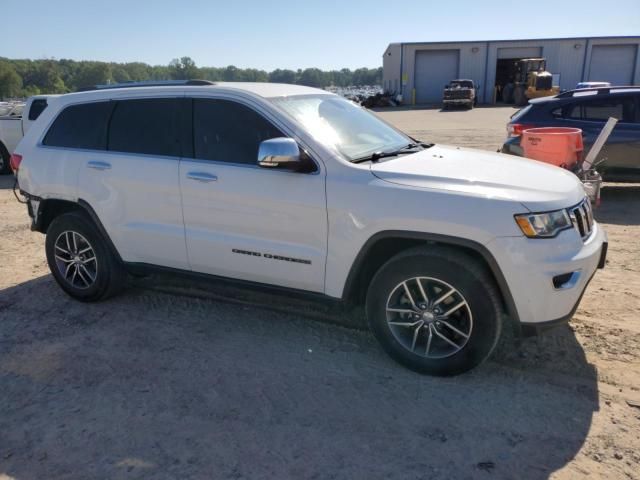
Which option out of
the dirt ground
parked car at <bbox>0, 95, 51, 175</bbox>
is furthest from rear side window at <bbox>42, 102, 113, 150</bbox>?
parked car at <bbox>0, 95, 51, 175</bbox>

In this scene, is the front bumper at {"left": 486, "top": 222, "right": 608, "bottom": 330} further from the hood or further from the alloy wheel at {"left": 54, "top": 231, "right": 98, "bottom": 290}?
the alloy wheel at {"left": 54, "top": 231, "right": 98, "bottom": 290}

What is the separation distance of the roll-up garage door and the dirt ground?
143 feet

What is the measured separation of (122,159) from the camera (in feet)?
14.4

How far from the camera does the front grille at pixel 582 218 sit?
130 inches

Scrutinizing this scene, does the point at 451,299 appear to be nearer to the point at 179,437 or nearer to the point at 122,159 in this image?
the point at 179,437

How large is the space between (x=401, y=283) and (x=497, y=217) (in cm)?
73

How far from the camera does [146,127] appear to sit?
4387 mm

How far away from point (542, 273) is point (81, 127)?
3.90 meters

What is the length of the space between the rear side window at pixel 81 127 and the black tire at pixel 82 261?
2.06ft

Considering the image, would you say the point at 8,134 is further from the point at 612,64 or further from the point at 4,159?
the point at 612,64

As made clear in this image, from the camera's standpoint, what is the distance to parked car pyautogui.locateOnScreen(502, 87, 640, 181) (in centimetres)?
805

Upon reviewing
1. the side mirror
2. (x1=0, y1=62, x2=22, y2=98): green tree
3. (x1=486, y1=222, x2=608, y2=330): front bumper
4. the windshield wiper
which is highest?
(x1=0, y1=62, x2=22, y2=98): green tree

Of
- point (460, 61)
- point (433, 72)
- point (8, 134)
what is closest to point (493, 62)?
point (460, 61)

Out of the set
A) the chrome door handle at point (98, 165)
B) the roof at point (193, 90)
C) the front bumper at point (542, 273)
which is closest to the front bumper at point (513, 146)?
the roof at point (193, 90)
